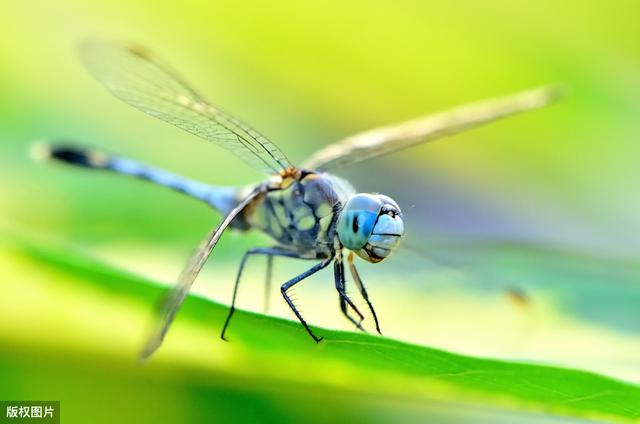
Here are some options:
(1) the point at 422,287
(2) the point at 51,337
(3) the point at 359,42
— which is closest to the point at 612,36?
(3) the point at 359,42

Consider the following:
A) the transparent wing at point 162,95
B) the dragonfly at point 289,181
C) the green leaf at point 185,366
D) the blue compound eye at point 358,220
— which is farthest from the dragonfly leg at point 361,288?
the transparent wing at point 162,95

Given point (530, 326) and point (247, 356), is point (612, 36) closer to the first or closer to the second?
point (530, 326)

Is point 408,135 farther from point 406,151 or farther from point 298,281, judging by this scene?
point 406,151

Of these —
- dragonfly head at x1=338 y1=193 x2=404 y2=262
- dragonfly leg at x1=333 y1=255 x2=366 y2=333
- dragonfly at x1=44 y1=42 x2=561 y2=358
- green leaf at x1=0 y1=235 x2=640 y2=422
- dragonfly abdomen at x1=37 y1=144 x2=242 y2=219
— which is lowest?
green leaf at x1=0 y1=235 x2=640 y2=422

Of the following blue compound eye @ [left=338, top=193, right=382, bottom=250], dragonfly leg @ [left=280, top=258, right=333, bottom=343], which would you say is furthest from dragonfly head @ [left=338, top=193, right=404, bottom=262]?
dragonfly leg @ [left=280, top=258, right=333, bottom=343]

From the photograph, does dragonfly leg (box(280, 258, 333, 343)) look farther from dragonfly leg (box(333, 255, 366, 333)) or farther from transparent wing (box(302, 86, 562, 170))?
transparent wing (box(302, 86, 562, 170))

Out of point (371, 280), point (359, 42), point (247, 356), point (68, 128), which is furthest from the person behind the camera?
point (359, 42)

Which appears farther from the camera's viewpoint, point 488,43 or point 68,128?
point 488,43
